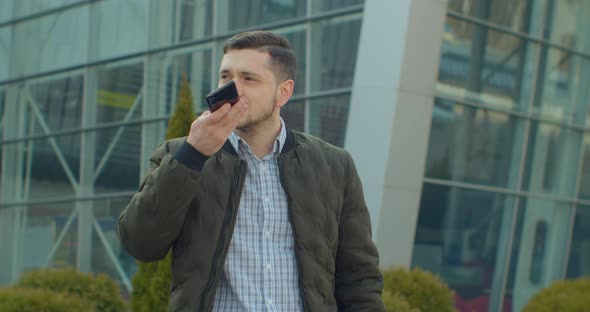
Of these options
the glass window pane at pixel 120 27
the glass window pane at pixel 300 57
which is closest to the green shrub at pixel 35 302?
the glass window pane at pixel 300 57

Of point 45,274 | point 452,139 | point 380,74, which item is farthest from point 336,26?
point 45,274

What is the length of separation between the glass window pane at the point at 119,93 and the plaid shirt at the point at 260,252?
12.3 meters

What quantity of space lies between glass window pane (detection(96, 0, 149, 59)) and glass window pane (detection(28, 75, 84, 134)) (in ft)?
2.85

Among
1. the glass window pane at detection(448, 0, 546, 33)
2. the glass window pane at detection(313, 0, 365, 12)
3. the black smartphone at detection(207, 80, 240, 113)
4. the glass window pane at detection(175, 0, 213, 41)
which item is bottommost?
the black smartphone at detection(207, 80, 240, 113)

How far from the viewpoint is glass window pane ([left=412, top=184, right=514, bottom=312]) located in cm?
1220

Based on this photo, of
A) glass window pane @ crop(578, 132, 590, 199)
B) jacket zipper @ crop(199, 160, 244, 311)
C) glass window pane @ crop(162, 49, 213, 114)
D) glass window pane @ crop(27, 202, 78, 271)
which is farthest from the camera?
glass window pane @ crop(27, 202, 78, 271)

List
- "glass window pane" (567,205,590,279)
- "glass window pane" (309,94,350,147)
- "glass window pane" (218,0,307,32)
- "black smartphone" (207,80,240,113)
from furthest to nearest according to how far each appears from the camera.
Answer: "glass window pane" (567,205,590,279) → "glass window pane" (218,0,307,32) → "glass window pane" (309,94,350,147) → "black smartphone" (207,80,240,113)

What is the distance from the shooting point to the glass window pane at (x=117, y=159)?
49.6 feet

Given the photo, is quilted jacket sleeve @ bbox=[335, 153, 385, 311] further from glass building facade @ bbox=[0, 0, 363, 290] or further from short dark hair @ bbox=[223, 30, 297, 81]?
glass building facade @ bbox=[0, 0, 363, 290]

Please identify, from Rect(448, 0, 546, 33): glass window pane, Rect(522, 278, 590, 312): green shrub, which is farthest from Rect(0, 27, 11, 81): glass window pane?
Rect(522, 278, 590, 312): green shrub

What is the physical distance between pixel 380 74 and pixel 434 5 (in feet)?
3.25

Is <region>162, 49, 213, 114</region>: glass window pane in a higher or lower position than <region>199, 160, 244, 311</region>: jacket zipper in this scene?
higher

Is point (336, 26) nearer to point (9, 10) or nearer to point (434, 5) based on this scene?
point (434, 5)

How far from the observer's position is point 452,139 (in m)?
12.3
